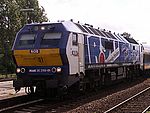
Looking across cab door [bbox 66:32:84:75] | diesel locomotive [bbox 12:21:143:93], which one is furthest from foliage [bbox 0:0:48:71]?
cab door [bbox 66:32:84:75]

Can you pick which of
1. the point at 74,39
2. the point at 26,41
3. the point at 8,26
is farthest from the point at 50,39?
the point at 8,26

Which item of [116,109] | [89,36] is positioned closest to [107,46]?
[89,36]

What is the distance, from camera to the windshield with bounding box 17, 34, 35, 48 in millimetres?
16141

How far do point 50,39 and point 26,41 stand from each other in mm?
1164

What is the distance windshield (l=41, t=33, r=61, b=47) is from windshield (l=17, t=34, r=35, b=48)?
0.53 metres

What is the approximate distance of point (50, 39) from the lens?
15.9m

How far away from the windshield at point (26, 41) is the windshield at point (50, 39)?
533 mm

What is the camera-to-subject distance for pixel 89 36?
1798 centimetres

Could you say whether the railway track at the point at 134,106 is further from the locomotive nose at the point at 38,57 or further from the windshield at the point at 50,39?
the windshield at the point at 50,39

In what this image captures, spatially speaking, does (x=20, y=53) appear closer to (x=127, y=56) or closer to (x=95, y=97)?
(x=95, y=97)

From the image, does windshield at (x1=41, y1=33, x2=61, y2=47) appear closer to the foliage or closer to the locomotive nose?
the locomotive nose

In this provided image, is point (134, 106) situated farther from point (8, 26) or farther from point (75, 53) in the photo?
point (8, 26)

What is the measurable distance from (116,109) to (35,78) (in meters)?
3.84

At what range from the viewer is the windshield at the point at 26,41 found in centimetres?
1614
